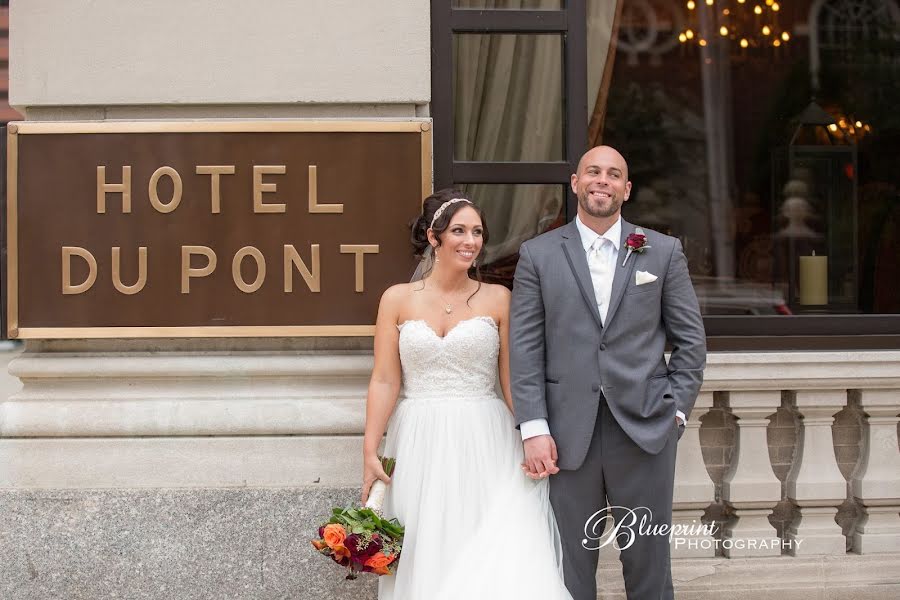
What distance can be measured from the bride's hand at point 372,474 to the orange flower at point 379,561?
309mm

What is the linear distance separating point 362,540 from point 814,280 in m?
3.11

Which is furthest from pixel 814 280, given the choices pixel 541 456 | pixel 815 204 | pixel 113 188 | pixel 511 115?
pixel 113 188

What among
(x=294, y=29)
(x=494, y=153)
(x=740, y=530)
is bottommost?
(x=740, y=530)

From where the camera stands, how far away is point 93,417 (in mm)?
4219

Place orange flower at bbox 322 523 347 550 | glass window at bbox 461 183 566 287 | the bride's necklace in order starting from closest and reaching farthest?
1. orange flower at bbox 322 523 347 550
2. the bride's necklace
3. glass window at bbox 461 183 566 287

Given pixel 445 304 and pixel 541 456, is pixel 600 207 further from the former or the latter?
pixel 541 456

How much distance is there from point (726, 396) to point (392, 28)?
2312 mm

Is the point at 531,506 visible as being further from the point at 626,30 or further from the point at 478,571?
the point at 626,30

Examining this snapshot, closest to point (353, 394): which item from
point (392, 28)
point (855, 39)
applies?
point (392, 28)

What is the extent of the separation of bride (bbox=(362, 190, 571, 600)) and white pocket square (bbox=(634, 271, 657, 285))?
57 centimetres

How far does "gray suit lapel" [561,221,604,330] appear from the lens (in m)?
3.46

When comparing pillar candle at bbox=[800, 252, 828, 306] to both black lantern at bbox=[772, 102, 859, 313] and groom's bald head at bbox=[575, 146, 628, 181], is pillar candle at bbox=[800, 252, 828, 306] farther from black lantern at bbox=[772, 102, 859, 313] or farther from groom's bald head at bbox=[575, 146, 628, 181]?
groom's bald head at bbox=[575, 146, 628, 181]

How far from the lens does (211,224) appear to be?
4242mm

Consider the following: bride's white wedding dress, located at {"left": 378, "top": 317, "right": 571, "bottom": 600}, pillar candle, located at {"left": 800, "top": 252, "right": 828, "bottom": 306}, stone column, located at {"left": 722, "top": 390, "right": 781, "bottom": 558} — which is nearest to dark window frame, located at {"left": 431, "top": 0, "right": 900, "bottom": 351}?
stone column, located at {"left": 722, "top": 390, "right": 781, "bottom": 558}
